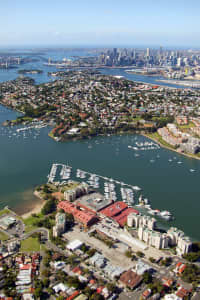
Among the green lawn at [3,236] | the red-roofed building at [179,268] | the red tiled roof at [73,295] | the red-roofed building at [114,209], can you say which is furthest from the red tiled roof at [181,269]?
the green lawn at [3,236]

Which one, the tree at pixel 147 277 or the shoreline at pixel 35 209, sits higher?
the shoreline at pixel 35 209

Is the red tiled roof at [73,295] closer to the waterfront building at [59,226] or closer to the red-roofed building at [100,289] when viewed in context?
the red-roofed building at [100,289]

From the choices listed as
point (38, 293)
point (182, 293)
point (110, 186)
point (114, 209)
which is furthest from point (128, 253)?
point (110, 186)

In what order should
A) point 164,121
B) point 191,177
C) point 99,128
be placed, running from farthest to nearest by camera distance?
1. point 164,121
2. point 99,128
3. point 191,177

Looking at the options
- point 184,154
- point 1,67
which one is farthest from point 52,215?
point 1,67

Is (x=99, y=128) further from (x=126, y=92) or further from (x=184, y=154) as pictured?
(x=126, y=92)
